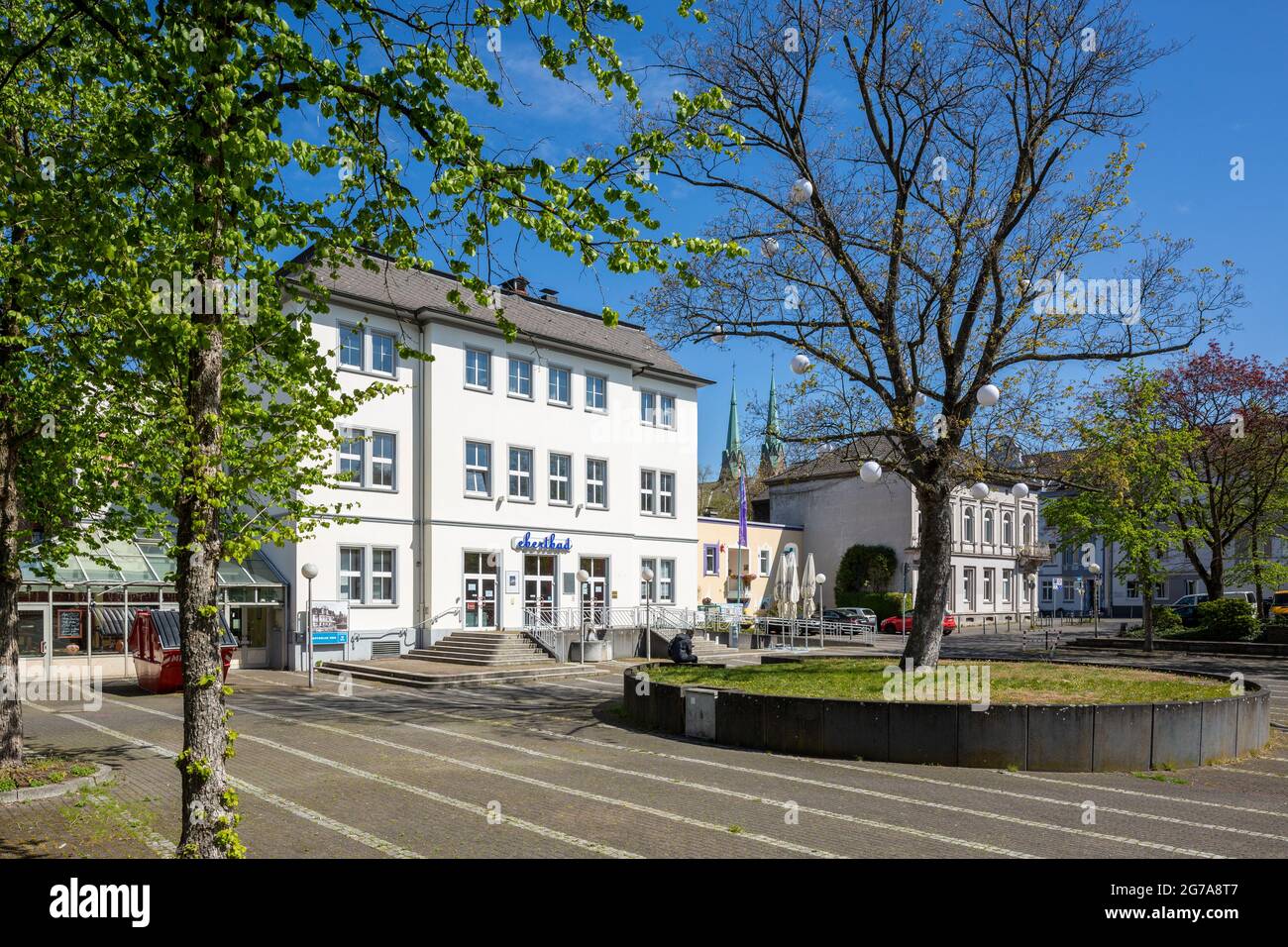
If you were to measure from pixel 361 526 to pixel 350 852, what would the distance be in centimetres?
2192

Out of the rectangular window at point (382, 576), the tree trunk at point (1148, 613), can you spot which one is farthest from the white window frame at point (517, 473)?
the tree trunk at point (1148, 613)

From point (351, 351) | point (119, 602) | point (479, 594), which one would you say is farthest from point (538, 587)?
point (119, 602)

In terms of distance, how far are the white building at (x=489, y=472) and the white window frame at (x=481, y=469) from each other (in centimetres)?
6

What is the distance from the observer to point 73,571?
24875 mm

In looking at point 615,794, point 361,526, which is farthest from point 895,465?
point 361,526

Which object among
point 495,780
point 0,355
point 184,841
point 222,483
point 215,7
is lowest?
point 495,780

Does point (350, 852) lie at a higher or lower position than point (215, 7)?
lower

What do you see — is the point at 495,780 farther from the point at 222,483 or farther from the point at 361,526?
the point at 361,526

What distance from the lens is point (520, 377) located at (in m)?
32.9

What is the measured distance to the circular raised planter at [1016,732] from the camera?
1198 cm

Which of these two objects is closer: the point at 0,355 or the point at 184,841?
the point at 184,841

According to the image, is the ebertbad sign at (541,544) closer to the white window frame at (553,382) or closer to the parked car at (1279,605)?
the white window frame at (553,382)

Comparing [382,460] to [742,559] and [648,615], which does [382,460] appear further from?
[742,559]

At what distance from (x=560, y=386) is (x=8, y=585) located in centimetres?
2427
